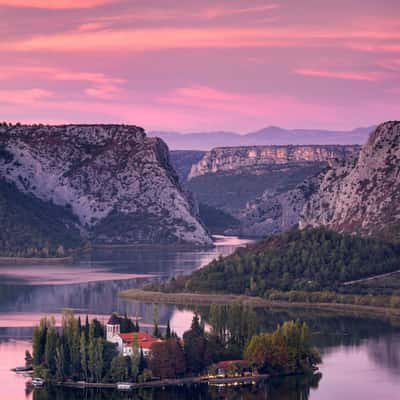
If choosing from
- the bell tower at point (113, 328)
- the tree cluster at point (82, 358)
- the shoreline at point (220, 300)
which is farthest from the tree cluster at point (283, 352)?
the shoreline at point (220, 300)

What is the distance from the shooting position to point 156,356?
106 metres

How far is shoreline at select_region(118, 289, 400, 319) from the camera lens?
153 metres

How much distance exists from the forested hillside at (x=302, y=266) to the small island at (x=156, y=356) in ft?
165

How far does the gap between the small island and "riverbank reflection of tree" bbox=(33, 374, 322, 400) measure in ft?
4.65

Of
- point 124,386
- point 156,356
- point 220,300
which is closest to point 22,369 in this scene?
point 124,386

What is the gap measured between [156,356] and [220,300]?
52906mm

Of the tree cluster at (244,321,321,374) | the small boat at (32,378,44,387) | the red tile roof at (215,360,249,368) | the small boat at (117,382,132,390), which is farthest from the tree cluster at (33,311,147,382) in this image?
the tree cluster at (244,321,321,374)

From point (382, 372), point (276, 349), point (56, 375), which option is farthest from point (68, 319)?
point (382, 372)

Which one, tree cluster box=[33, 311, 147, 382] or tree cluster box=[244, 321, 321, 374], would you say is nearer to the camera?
tree cluster box=[33, 311, 147, 382]

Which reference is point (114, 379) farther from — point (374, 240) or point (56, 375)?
point (374, 240)

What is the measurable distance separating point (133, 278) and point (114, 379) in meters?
79.3

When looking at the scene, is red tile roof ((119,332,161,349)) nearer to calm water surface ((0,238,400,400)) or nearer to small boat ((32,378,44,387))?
calm water surface ((0,238,400,400))

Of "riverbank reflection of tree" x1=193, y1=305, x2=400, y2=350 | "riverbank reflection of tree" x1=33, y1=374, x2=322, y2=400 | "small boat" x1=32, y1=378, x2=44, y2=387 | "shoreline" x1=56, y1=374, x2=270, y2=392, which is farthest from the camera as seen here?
"riverbank reflection of tree" x1=193, y1=305, x2=400, y2=350

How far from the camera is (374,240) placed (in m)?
176
